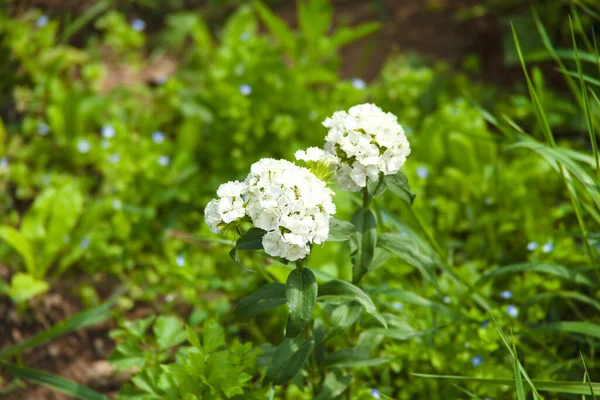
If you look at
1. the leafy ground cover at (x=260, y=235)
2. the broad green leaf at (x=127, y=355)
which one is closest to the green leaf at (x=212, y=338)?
the leafy ground cover at (x=260, y=235)

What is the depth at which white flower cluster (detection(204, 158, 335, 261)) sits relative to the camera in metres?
1.42

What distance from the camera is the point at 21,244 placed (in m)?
2.81

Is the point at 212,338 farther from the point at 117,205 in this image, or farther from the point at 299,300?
the point at 117,205

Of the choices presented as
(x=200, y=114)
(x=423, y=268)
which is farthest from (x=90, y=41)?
(x=423, y=268)

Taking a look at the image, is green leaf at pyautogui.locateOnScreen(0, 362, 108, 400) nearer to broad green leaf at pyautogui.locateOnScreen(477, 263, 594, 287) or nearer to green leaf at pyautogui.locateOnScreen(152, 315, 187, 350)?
green leaf at pyautogui.locateOnScreen(152, 315, 187, 350)

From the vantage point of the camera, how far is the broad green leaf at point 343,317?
5.65 feet

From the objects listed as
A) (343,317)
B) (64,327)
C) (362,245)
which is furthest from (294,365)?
(64,327)

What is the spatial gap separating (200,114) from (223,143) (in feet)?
0.73

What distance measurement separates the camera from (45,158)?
11.0 feet

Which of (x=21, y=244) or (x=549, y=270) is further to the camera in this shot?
(x=21, y=244)

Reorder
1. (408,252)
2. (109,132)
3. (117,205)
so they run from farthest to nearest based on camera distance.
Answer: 1. (109,132)
2. (117,205)
3. (408,252)

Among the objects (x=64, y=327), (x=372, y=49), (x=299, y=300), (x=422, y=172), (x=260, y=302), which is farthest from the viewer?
(x=372, y=49)

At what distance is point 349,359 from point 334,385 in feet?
0.41

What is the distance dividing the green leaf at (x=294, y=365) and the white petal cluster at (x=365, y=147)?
1.53 ft
